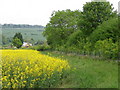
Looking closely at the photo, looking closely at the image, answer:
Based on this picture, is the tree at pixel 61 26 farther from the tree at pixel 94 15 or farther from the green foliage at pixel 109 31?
the green foliage at pixel 109 31

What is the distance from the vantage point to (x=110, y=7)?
2038 cm

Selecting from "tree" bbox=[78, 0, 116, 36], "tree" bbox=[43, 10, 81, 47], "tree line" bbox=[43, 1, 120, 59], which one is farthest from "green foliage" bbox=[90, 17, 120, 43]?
"tree" bbox=[43, 10, 81, 47]

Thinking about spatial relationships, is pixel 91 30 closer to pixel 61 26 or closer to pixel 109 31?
pixel 109 31

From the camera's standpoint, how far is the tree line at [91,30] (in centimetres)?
1516

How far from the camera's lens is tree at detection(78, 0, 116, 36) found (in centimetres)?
1919

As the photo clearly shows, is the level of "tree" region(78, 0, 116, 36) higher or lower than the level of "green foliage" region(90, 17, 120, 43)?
higher

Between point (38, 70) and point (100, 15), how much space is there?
14.5 metres

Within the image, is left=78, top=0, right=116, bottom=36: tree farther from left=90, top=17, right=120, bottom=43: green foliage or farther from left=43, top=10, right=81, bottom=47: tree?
left=43, top=10, right=81, bottom=47: tree

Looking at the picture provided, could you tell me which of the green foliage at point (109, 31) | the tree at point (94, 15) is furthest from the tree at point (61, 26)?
the green foliage at point (109, 31)

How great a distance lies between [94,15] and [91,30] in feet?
6.07

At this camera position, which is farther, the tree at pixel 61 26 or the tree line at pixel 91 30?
the tree at pixel 61 26

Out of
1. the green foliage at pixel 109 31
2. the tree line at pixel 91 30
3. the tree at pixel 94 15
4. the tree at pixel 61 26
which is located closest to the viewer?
the tree line at pixel 91 30

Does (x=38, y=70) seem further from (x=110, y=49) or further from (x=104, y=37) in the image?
(x=104, y=37)

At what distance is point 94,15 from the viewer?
1898 cm
